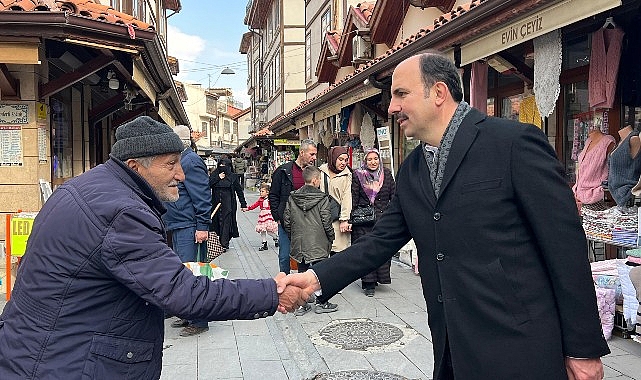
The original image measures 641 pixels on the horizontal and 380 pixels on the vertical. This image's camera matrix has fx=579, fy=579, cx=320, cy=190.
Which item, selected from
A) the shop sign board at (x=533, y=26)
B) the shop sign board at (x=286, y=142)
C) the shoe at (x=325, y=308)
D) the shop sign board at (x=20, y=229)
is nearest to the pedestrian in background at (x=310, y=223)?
the shoe at (x=325, y=308)

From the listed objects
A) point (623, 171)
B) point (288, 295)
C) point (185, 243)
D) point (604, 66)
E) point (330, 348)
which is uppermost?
point (604, 66)

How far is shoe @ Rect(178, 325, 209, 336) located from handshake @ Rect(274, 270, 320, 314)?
3585 mm

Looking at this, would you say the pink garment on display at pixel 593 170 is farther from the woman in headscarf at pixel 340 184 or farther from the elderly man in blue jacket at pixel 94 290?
the elderly man in blue jacket at pixel 94 290

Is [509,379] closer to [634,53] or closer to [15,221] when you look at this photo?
[634,53]

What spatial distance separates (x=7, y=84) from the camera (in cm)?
725

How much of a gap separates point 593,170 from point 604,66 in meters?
1.06

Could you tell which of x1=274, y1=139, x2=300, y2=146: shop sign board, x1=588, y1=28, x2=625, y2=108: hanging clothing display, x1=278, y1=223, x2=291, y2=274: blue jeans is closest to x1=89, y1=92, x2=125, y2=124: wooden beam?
x1=278, y1=223, x2=291, y2=274: blue jeans

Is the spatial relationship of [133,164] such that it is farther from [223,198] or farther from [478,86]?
[223,198]

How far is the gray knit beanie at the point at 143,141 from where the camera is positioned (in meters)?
2.54

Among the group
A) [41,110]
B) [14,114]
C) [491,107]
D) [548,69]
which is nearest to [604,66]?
[548,69]

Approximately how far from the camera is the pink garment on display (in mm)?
5898

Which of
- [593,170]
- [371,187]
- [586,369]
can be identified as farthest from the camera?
[371,187]

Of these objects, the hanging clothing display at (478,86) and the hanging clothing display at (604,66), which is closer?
the hanging clothing display at (604,66)

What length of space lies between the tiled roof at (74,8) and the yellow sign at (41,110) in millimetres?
1462
